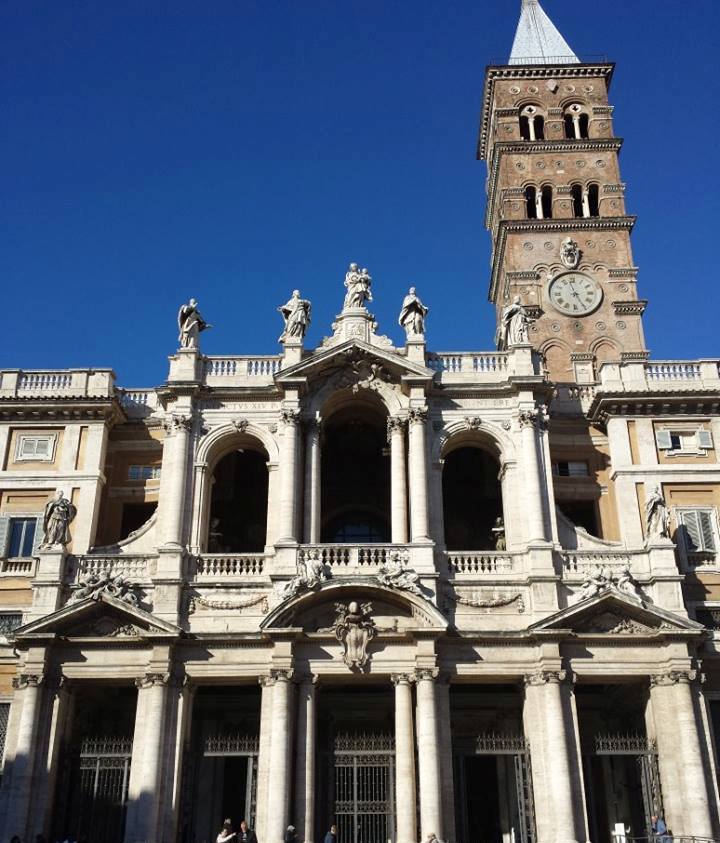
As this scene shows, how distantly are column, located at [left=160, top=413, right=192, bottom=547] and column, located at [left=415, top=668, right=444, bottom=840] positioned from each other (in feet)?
27.9

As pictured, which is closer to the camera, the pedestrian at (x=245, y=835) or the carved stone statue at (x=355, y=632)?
the pedestrian at (x=245, y=835)

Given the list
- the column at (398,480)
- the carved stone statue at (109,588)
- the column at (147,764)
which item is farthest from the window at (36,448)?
the column at (398,480)

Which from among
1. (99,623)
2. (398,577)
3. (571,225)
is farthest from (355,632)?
(571,225)

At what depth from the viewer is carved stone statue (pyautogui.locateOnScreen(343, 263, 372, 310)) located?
1337 inches

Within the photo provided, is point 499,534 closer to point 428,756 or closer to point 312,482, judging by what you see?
point 312,482

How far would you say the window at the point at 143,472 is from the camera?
1315 inches

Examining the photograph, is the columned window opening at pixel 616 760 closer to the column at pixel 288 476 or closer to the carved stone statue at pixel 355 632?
the carved stone statue at pixel 355 632

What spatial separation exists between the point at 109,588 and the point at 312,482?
687cm

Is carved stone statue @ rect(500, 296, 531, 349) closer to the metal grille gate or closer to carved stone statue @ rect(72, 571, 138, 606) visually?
the metal grille gate

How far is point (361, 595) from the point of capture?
28.8 metres

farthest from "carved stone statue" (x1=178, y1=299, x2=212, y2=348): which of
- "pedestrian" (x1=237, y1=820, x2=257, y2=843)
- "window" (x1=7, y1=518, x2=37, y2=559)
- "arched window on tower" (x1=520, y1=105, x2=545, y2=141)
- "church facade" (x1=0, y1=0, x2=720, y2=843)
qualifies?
"arched window on tower" (x1=520, y1=105, x2=545, y2=141)

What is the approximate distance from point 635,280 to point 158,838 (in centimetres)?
3067

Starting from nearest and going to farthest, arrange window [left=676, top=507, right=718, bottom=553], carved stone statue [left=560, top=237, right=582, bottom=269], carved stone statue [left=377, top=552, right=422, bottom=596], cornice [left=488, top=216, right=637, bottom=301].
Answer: carved stone statue [left=377, top=552, right=422, bottom=596] → window [left=676, top=507, right=718, bottom=553] → carved stone statue [left=560, top=237, right=582, bottom=269] → cornice [left=488, top=216, right=637, bottom=301]

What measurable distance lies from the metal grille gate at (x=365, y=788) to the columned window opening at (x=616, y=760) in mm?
5959
